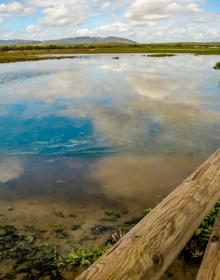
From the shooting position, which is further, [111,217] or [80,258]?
[111,217]

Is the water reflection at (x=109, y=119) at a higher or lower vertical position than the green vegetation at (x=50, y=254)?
higher

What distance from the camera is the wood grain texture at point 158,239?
81.4 inches

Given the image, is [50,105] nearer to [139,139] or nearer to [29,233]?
[139,139]

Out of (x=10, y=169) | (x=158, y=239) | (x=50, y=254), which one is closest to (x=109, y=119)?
(x=10, y=169)

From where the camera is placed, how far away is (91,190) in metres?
7.80

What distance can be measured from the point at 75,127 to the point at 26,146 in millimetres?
2704

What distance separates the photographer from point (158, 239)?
2.38 meters

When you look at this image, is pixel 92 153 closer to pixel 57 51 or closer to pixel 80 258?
pixel 80 258

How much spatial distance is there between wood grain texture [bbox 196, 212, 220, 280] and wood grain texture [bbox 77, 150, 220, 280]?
265 mm

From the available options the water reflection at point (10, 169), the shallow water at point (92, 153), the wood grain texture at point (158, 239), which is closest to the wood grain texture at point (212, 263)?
the wood grain texture at point (158, 239)

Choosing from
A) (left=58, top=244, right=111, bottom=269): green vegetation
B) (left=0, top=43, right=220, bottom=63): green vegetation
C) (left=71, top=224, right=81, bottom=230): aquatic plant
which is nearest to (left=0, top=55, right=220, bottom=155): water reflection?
(left=71, top=224, right=81, bottom=230): aquatic plant

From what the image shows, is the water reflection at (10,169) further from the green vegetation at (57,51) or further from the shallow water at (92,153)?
the green vegetation at (57,51)

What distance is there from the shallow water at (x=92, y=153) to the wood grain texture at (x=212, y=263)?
9.73 feet

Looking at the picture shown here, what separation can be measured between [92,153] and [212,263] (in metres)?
7.82
